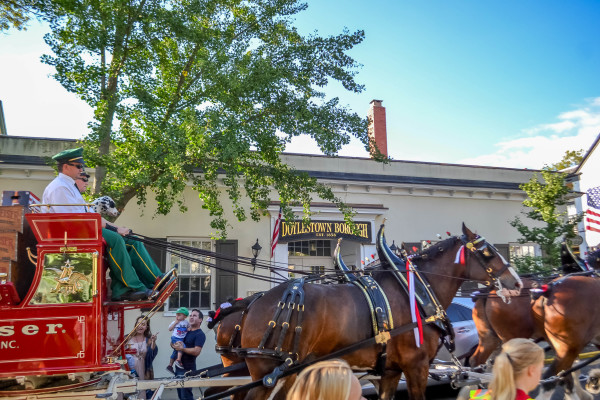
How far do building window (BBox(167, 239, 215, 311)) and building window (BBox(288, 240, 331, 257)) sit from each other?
2603mm

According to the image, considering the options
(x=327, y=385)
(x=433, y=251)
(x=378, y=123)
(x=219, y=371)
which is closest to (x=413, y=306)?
(x=433, y=251)

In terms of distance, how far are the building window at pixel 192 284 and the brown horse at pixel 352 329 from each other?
7481 millimetres

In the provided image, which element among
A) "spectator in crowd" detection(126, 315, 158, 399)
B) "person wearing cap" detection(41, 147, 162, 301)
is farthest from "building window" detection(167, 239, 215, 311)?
"person wearing cap" detection(41, 147, 162, 301)

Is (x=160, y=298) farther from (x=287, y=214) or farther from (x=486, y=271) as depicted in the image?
(x=287, y=214)

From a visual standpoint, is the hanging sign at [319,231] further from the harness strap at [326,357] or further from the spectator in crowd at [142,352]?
the harness strap at [326,357]

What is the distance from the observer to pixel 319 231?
43.7 ft

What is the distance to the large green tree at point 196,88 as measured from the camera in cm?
870

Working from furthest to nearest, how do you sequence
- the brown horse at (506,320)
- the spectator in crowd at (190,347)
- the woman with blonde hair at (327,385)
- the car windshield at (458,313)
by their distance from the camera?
1. the car windshield at (458,313)
2. the spectator in crowd at (190,347)
3. the brown horse at (506,320)
4. the woman with blonde hair at (327,385)

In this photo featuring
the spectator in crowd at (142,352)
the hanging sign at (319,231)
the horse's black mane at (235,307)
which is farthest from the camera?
the hanging sign at (319,231)

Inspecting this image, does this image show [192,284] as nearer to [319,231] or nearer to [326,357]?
[319,231]

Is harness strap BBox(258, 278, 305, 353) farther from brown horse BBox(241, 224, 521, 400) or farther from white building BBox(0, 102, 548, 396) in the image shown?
white building BBox(0, 102, 548, 396)

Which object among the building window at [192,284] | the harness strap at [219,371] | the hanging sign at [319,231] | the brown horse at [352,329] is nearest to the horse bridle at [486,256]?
the brown horse at [352,329]

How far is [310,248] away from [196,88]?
6.25 metres

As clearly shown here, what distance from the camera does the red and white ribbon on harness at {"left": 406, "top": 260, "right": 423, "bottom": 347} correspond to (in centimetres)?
516
